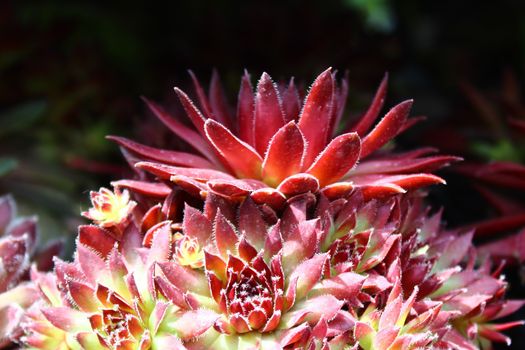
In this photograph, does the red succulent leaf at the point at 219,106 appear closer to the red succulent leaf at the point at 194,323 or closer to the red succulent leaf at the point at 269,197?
the red succulent leaf at the point at 269,197

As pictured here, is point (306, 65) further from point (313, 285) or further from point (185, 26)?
point (313, 285)

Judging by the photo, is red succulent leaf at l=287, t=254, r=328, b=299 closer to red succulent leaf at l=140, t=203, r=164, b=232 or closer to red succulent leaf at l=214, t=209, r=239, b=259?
red succulent leaf at l=214, t=209, r=239, b=259

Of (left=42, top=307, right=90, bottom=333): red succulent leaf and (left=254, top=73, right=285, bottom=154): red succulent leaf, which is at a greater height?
(left=254, top=73, right=285, bottom=154): red succulent leaf

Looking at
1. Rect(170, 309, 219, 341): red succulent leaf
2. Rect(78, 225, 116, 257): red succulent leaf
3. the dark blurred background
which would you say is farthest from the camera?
the dark blurred background

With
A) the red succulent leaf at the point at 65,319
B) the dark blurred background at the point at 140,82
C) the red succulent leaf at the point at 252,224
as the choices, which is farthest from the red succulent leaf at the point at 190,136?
the dark blurred background at the point at 140,82

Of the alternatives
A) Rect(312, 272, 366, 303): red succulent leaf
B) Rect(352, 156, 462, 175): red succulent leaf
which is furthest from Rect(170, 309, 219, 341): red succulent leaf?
Rect(352, 156, 462, 175): red succulent leaf

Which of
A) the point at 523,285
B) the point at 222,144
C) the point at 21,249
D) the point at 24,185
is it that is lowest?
the point at 523,285

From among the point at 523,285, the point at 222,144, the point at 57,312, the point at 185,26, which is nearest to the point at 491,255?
the point at 523,285

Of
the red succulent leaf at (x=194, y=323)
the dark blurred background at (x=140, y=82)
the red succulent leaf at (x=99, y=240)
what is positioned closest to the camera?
the red succulent leaf at (x=194, y=323)

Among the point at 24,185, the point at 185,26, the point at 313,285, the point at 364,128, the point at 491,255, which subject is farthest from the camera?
the point at 185,26
